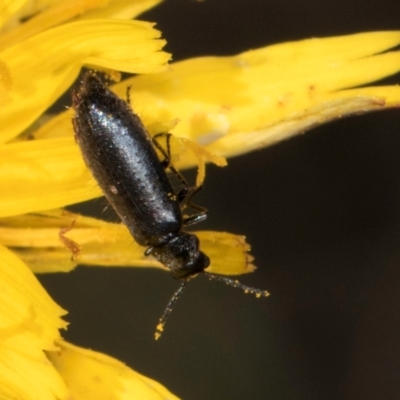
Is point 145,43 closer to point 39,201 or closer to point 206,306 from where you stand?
point 39,201

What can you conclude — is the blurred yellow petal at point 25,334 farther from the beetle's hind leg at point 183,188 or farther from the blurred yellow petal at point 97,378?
the beetle's hind leg at point 183,188

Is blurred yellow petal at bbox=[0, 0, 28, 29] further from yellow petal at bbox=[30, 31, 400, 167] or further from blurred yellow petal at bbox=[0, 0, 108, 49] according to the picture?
yellow petal at bbox=[30, 31, 400, 167]

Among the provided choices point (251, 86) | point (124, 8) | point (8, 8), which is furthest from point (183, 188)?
point (8, 8)

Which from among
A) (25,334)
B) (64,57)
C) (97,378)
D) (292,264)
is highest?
(64,57)

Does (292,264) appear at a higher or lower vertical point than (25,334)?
lower

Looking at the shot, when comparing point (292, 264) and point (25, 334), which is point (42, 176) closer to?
point (25, 334)

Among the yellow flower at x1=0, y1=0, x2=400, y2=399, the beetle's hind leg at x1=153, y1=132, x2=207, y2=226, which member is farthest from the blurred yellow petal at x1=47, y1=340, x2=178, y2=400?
the beetle's hind leg at x1=153, y1=132, x2=207, y2=226
